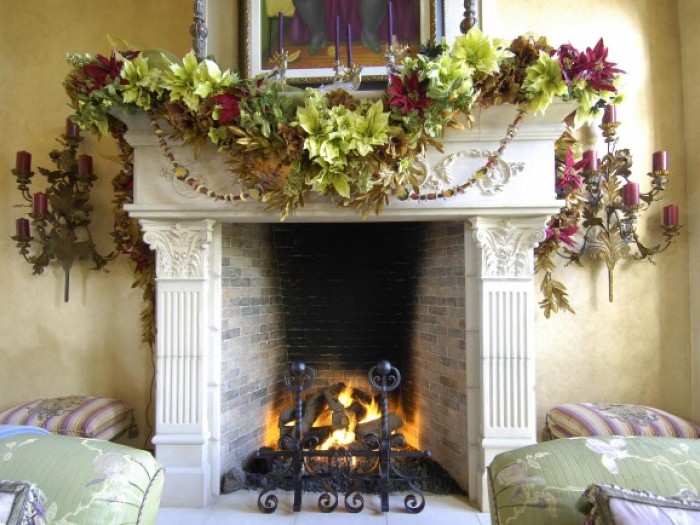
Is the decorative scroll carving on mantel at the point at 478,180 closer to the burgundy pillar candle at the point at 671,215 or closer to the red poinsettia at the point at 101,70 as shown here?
the burgundy pillar candle at the point at 671,215

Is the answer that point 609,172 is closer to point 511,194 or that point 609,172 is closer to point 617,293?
point 617,293

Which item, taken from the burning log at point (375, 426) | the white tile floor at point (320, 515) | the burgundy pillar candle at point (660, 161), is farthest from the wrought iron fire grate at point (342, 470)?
the burgundy pillar candle at point (660, 161)

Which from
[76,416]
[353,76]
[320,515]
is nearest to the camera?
[353,76]

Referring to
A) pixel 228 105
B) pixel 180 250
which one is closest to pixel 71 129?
pixel 180 250

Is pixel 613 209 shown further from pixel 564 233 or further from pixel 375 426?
pixel 375 426

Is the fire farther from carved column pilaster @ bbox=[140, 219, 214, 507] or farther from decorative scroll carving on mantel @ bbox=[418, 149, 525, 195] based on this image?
decorative scroll carving on mantel @ bbox=[418, 149, 525, 195]

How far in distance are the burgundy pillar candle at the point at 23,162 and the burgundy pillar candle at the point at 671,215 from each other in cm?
339

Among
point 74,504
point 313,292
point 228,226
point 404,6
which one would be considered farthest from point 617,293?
point 74,504

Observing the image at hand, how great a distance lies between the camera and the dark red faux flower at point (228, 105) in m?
1.76

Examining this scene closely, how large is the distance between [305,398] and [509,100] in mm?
1937

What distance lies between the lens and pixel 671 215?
7.70 feet

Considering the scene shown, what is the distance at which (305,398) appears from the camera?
2699mm

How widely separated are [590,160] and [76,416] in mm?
2883

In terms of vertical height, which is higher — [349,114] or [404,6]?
[404,6]
